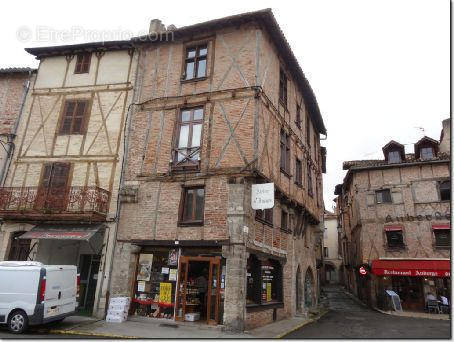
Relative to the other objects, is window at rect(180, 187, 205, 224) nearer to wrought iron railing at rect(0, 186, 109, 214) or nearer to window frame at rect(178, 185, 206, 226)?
window frame at rect(178, 185, 206, 226)

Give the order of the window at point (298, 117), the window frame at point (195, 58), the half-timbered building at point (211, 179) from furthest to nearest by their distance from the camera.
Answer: the window at point (298, 117), the window frame at point (195, 58), the half-timbered building at point (211, 179)

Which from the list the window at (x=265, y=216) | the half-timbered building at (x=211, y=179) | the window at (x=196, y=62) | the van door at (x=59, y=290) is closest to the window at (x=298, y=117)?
the half-timbered building at (x=211, y=179)

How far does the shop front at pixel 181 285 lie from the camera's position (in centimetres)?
1023

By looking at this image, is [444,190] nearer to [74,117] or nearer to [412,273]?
[412,273]

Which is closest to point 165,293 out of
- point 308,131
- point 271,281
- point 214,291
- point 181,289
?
point 181,289

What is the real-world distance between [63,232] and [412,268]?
17313mm

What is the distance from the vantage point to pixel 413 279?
64.0 feet

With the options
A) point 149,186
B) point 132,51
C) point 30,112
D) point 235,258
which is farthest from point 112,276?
point 132,51

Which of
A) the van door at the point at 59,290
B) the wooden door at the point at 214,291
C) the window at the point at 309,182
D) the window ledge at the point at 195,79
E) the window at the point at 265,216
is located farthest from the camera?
the window at the point at 309,182

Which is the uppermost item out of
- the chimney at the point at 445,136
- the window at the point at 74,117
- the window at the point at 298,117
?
the chimney at the point at 445,136

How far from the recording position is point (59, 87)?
14.6 meters

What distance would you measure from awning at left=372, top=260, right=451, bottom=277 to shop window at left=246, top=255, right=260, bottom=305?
11.3 metres

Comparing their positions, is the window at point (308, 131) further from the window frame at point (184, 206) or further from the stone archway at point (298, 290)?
the window frame at point (184, 206)

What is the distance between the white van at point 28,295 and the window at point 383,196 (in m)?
18.5
